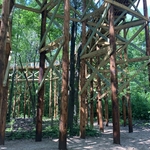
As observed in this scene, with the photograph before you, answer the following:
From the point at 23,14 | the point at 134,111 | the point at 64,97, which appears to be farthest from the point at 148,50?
the point at 134,111

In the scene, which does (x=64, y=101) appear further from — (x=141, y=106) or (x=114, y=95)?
(x=141, y=106)

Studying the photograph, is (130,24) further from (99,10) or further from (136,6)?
(99,10)

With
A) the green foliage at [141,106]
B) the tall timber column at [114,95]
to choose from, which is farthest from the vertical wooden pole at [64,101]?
the green foliage at [141,106]

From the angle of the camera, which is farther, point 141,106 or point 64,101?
point 141,106

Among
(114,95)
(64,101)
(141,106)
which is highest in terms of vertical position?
(114,95)

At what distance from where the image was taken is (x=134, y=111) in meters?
16.5

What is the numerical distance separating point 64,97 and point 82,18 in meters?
3.98

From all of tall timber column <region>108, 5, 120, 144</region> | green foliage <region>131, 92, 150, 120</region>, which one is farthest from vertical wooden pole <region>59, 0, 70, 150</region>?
green foliage <region>131, 92, 150, 120</region>

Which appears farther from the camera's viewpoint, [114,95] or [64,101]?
[114,95]

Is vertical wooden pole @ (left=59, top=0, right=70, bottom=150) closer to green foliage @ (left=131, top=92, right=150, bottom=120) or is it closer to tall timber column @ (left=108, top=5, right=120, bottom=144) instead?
tall timber column @ (left=108, top=5, right=120, bottom=144)

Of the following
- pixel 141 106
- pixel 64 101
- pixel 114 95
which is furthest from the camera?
pixel 141 106

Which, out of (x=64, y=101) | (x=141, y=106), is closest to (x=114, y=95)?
(x=64, y=101)

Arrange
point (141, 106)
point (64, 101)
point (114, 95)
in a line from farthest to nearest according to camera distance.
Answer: point (141, 106), point (114, 95), point (64, 101)

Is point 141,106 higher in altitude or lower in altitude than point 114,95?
lower
